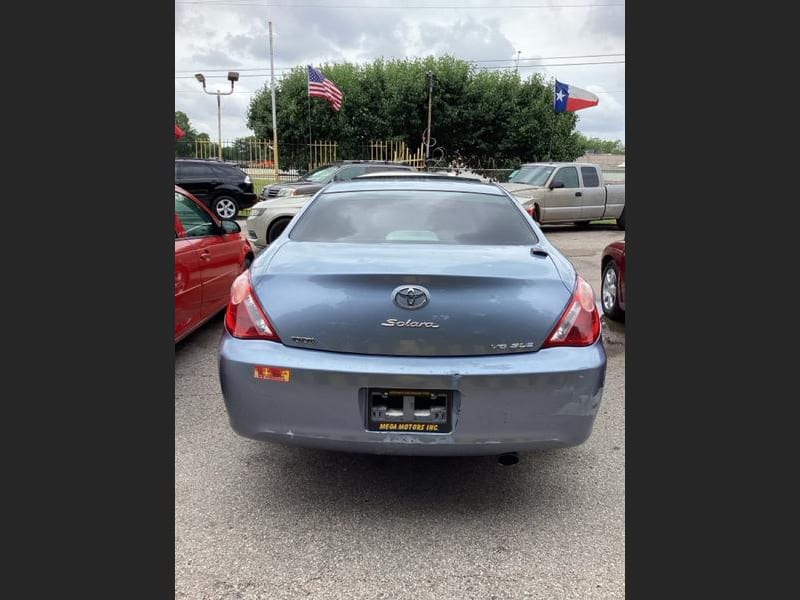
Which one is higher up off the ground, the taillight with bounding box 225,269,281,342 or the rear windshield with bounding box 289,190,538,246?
the rear windshield with bounding box 289,190,538,246

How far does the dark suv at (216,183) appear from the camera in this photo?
53.7 feet

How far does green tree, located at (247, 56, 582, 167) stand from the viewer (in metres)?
28.1

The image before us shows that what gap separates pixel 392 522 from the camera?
2824 millimetres

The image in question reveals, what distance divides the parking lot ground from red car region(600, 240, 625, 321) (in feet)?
9.24

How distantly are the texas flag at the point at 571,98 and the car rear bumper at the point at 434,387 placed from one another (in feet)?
71.3

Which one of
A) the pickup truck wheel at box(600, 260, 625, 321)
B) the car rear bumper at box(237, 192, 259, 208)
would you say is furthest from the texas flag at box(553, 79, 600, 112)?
the pickup truck wheel at box(600, 260, 625, 321)

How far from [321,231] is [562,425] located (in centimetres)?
174

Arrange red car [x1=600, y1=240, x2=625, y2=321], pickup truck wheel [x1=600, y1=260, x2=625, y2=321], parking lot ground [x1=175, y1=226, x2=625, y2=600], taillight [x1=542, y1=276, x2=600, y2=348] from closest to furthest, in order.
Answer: parking lot ground [x1=175, y1=226, x2=625, y2=600]
taillight [x1=542, y1=276, x2=600, y2=348]
red car [x1=600, y1=240, x2=625, y2=321]
pickup truck wheel [x1=600, y1=260, x2=625, y2=321]

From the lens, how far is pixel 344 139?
93.3 feet

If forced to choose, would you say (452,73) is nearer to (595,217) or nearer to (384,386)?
(595,217)

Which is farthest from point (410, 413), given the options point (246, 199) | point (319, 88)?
point (319, 88)

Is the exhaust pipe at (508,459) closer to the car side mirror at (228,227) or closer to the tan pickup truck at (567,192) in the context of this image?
the car side mirror at (228,227)

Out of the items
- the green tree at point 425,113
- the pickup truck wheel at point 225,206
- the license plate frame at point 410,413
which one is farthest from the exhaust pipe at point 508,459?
the green tree at point 425,113

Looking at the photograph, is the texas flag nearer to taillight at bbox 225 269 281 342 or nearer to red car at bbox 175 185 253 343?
red car at bbox 175 185 253 343
